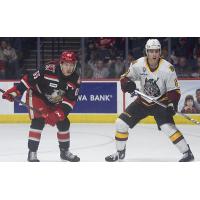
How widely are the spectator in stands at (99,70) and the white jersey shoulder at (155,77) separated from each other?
8.66 ft

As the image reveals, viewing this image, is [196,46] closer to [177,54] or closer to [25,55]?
[177,54]

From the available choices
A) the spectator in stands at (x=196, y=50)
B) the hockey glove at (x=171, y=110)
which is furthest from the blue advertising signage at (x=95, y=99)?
the hockey glove at (x=171, y=110)

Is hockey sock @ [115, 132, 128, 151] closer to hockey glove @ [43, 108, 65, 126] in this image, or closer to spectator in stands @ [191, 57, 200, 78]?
hockey glove @ [43, 108, 65, 126]

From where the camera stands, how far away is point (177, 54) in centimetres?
824

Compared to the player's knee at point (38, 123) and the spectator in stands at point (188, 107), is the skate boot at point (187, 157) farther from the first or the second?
the spectator in stands at point (188, 107)

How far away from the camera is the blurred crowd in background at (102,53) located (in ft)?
26.5

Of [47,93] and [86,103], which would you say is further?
[86,103]

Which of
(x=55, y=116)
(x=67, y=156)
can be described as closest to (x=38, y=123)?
(x=55, y=116)

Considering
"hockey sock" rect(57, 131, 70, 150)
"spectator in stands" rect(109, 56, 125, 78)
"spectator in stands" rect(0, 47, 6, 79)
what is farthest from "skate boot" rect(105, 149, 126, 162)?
"spectator in stands" rect(0, 47, 6, 79)

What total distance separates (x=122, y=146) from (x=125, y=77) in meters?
0.60

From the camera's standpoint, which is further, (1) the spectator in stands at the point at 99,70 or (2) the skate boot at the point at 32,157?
(1) the spectator in stands at the point at 99,70

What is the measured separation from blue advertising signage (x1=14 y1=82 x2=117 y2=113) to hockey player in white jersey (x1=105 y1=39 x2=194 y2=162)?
2.54m

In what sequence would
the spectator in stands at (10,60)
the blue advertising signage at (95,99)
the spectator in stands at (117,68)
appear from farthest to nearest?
the blue advertising signage at (95,99) → the spectator in stands at (117,68) → the spectator in stands at (10,60)

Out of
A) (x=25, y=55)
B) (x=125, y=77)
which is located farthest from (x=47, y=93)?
(x=25, y=55)
